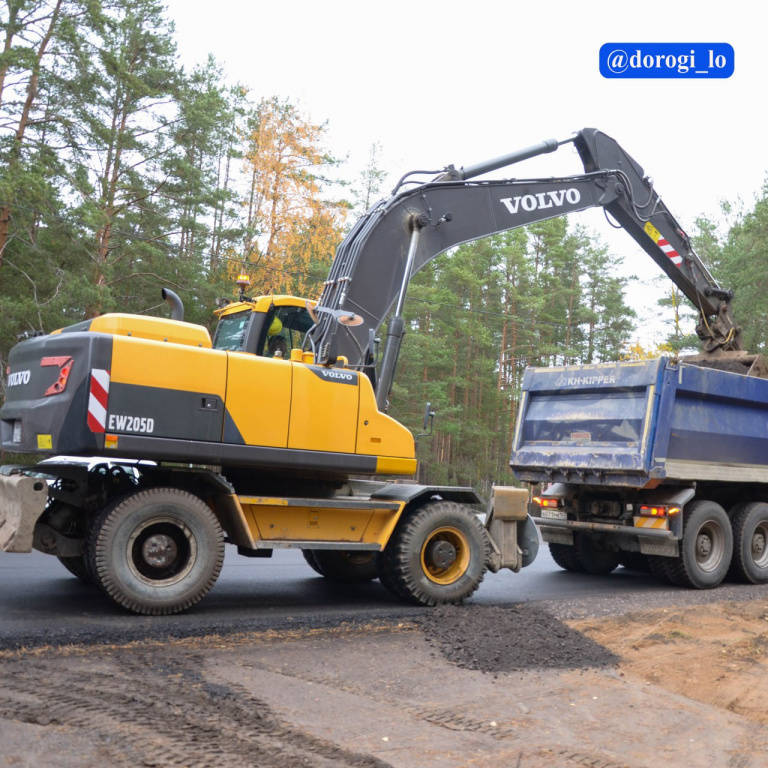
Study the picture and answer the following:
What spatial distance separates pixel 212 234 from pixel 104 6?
7.14 metres

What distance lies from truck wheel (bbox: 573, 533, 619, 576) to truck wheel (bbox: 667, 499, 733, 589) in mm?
1301

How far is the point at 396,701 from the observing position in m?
4.82

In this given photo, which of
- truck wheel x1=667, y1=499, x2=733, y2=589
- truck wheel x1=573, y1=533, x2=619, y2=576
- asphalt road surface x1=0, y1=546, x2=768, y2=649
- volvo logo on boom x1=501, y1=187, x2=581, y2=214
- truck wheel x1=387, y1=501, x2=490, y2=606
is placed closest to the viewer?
asphalt road surface x1=0, y1=546, x2=768, y2=649

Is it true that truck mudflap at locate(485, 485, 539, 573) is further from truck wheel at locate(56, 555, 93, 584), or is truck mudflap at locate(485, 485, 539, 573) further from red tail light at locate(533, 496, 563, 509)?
truck wheel at locate(56, 555, 93, 584)

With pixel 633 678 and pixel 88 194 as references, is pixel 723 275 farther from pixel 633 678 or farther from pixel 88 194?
pixel 633 678

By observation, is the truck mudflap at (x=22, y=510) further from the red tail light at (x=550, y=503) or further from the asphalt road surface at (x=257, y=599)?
the red tail light at (x=550, y=503)

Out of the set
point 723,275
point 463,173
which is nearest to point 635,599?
point 463,173

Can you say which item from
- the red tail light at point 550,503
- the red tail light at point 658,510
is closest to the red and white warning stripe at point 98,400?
the red tail light at point 550,503

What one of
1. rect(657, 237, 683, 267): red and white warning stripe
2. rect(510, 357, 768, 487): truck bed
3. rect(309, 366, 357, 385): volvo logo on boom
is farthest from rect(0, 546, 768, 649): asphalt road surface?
rect(657, 237, 683, 267): red and white warning stripe

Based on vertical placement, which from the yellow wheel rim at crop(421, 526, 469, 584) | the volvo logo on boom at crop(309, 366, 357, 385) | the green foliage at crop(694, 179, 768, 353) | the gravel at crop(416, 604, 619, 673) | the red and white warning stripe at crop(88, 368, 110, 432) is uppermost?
the green foliage at crop(694, 179, 768, 353)

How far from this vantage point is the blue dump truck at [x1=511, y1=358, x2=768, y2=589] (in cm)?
962

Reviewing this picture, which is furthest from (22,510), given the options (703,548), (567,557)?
(703,548)

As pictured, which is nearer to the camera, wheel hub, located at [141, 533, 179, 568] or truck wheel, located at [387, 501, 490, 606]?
wheel hub, located at [141, 533, 179, 568]

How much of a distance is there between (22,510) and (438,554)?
3658 millimetres
